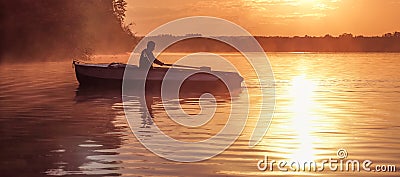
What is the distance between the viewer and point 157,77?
36.7m

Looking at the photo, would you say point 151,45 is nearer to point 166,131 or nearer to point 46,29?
point 166,131

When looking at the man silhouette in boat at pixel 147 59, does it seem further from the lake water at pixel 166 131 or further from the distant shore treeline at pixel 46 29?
the distant shore treeline at pixel 46 29

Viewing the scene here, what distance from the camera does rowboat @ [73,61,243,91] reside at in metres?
36.7

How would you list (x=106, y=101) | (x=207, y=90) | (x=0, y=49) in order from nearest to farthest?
(x=106, y=101) < (x=207, y=90) < (x=0, y=49)

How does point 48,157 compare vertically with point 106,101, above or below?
below

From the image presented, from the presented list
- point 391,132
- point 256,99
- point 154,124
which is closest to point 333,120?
point 391,132

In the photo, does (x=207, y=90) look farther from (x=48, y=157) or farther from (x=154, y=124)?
(x=48, y=157)

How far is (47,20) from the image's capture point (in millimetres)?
72750

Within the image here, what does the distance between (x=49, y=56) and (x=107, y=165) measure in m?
67.0
